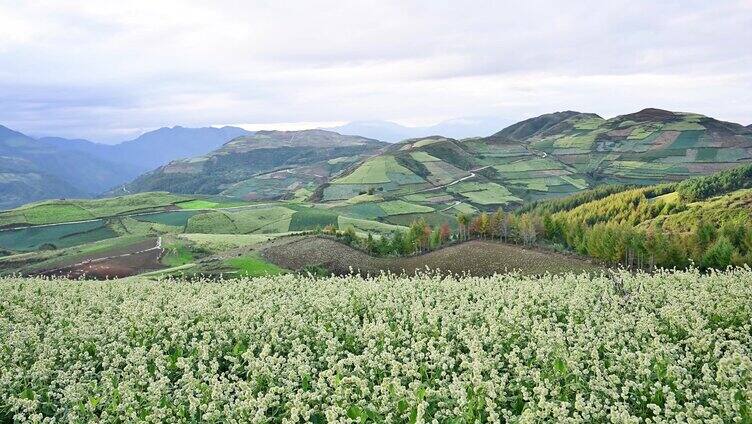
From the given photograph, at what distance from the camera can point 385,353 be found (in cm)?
1398

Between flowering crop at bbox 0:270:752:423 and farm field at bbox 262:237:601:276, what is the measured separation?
42.8m

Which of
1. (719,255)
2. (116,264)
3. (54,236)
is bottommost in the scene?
(54,236)

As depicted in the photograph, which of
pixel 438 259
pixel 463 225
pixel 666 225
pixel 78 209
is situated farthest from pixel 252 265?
pixel 78 209

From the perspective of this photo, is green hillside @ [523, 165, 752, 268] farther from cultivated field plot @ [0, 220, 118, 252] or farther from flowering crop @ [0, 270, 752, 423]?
cultivated field plot @ [0, 220, 118, 252]

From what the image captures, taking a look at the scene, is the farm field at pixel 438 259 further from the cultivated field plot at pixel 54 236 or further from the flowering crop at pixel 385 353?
the cultivated field plot at pixel 54 236

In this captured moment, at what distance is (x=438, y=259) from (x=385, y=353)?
2393 inches

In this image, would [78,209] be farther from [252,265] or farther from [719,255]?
[719,255]

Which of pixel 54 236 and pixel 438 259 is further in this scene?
pixel 54 236

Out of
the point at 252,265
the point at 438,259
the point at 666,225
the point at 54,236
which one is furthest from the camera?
the point at 54,236

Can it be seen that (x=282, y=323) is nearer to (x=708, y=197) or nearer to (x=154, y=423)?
(x=154, y=423)

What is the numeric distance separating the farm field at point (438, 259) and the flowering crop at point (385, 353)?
42822mm

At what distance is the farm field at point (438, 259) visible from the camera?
220 feet

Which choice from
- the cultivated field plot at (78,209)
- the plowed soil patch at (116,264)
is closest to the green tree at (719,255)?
the plowed soil patch at (116,264)

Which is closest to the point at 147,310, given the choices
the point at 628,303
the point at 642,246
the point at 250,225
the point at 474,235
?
the point at 628,303
